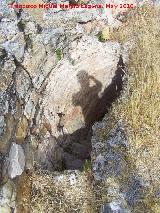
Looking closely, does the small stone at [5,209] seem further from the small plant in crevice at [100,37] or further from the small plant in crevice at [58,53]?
the small plant in crevice at [100,37]

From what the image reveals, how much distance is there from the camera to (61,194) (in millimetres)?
4699

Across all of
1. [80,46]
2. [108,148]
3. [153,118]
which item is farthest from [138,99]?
[80,46]

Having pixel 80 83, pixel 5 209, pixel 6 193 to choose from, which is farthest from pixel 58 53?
pixel 5 209

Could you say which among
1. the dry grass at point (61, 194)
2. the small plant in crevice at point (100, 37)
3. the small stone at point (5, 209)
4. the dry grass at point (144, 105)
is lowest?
the dry grass at point (61, 194)

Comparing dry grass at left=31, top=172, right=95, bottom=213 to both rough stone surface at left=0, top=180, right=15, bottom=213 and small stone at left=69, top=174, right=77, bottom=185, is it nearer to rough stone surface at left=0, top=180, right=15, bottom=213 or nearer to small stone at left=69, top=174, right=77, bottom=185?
small stone at left=69, top=174, right=77, bottom=185

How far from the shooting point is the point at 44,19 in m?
5.73

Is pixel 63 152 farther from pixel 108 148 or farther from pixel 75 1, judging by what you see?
pixel 75 1

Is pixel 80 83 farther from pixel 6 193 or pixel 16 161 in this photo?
pixel 6 193

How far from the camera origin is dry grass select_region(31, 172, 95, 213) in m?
4.62

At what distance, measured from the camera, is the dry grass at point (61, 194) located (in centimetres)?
462

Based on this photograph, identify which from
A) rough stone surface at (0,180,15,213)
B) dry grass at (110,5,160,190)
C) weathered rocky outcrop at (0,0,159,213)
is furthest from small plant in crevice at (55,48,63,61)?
rough stone surface at (0,180,15,213)

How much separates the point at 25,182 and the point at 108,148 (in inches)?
37.2

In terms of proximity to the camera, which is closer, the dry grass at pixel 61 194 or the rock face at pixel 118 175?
the rock face at pixel 118 175

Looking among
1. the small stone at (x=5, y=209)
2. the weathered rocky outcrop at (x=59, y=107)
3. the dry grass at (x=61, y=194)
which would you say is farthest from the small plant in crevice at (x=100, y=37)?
the small stone at (x=5, y=209)
